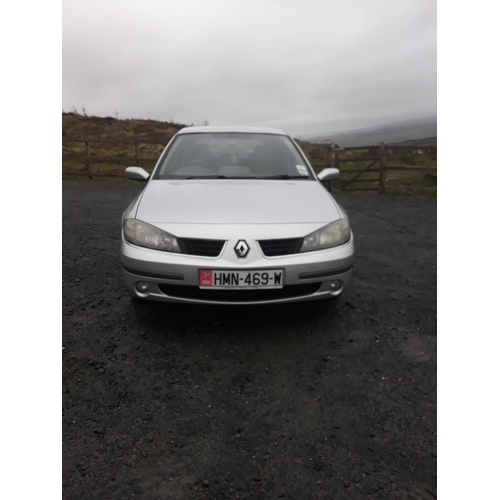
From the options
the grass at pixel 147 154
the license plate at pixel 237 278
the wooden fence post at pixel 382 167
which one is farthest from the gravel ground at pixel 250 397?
the grass at pixel 147 154

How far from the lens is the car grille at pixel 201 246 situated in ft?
7.23

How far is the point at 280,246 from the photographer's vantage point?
2264 mm

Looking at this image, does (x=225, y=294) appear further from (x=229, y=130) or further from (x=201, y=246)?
(x=229, y=130)

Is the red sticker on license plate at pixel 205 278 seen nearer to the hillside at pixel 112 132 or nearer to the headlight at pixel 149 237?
the headlight at pixel 149 237

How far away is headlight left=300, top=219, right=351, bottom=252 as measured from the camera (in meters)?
2.32

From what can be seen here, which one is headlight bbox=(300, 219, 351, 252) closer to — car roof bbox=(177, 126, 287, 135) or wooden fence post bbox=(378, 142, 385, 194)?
car roof bbox=(177, 126, 287, 135)

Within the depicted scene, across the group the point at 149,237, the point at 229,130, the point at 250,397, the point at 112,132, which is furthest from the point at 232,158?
the point at 112,132

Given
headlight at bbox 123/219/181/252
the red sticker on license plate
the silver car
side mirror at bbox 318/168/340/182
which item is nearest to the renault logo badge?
the silver car

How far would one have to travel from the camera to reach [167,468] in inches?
59.4

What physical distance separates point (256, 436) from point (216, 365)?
58 centimetres

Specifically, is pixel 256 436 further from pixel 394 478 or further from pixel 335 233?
pixel 335 233

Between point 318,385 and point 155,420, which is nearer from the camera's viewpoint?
point 155,420

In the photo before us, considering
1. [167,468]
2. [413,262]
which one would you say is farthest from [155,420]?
[413,262]

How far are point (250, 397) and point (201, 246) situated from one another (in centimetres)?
90
